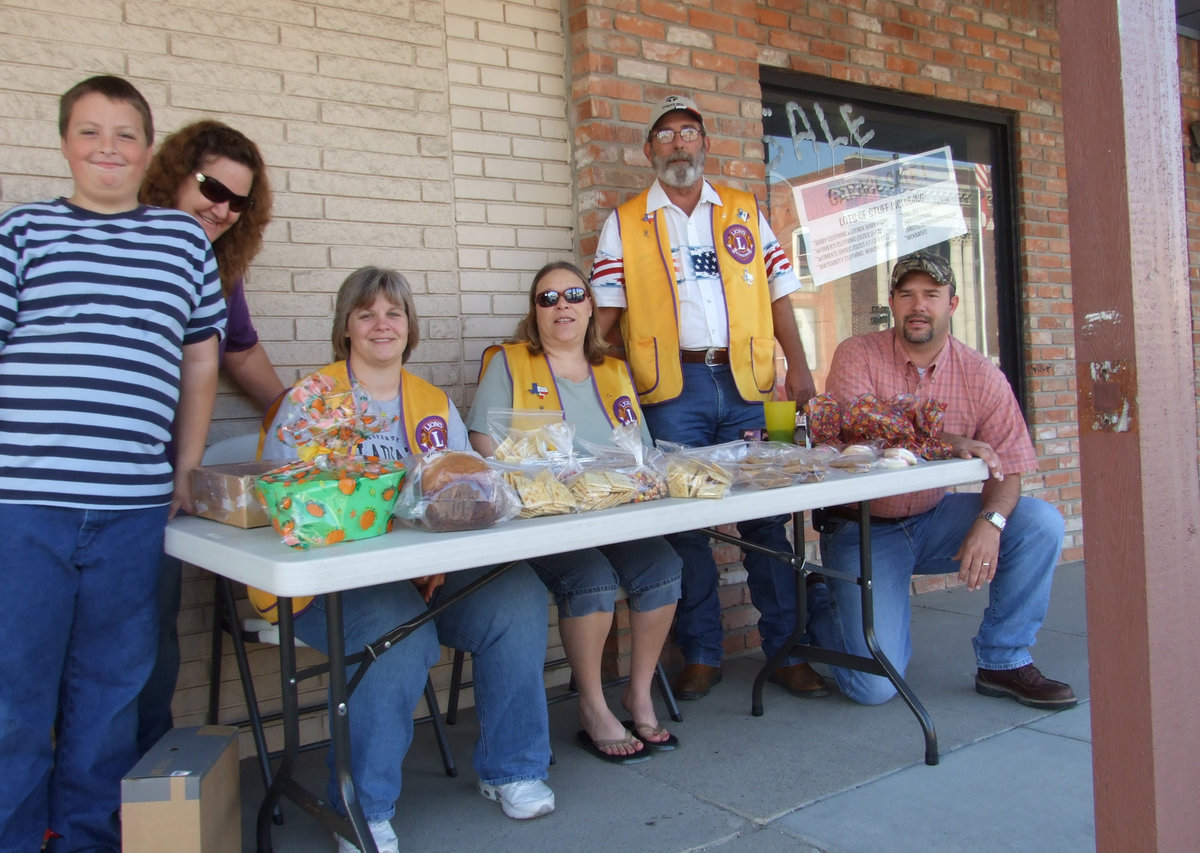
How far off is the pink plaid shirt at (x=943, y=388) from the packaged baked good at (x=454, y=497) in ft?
5.14

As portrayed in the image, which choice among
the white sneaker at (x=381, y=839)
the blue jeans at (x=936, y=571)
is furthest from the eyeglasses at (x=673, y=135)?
the white sneaker at (x=381, y=839)

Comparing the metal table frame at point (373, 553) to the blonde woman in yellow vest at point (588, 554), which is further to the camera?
the blonde woman in yellow vest at point (588, 554)

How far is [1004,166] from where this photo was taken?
17.6ft

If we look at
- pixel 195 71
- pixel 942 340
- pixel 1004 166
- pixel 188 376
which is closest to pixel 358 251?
pixel 195 71

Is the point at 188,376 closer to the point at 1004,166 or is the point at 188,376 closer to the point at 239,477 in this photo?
the point at 239,477

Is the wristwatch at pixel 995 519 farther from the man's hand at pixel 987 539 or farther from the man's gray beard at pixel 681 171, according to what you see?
the man's gray beard at pixel 681 171

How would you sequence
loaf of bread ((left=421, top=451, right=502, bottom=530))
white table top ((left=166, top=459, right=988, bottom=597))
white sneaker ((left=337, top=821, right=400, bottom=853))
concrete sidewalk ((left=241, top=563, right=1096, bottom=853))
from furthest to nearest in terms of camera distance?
concrete sidewalk ((left=241, top=563, right=1096, bottom=853))
white sneaker ((left=337, top=821, right=400, bottom=853))
loaf of bread ((left=421, top=451, right=502, bottom=530))
white table top ((left=166, top=459, right=988, bottom=597))

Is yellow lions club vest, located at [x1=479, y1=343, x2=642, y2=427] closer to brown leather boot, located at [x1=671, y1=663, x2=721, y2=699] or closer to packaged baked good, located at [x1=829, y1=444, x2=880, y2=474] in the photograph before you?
packaged baked good, located at [x1=829, y1=444, x2=880, y2=474]

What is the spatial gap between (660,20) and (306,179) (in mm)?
1563

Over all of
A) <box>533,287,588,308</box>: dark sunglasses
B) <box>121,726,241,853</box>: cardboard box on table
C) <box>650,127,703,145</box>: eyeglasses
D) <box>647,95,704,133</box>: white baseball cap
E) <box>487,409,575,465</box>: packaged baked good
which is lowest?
<box>121,726,241,853</box>: cardboard box on table

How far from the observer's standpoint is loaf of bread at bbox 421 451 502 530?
1.83 meters

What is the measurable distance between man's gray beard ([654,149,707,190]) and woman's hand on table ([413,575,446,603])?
1.66 m

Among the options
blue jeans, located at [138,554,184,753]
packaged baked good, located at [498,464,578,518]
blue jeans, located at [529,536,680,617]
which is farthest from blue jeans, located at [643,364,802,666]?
blue jeans, located at [138,554,184,753]

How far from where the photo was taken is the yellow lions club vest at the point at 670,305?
3.29 meters
